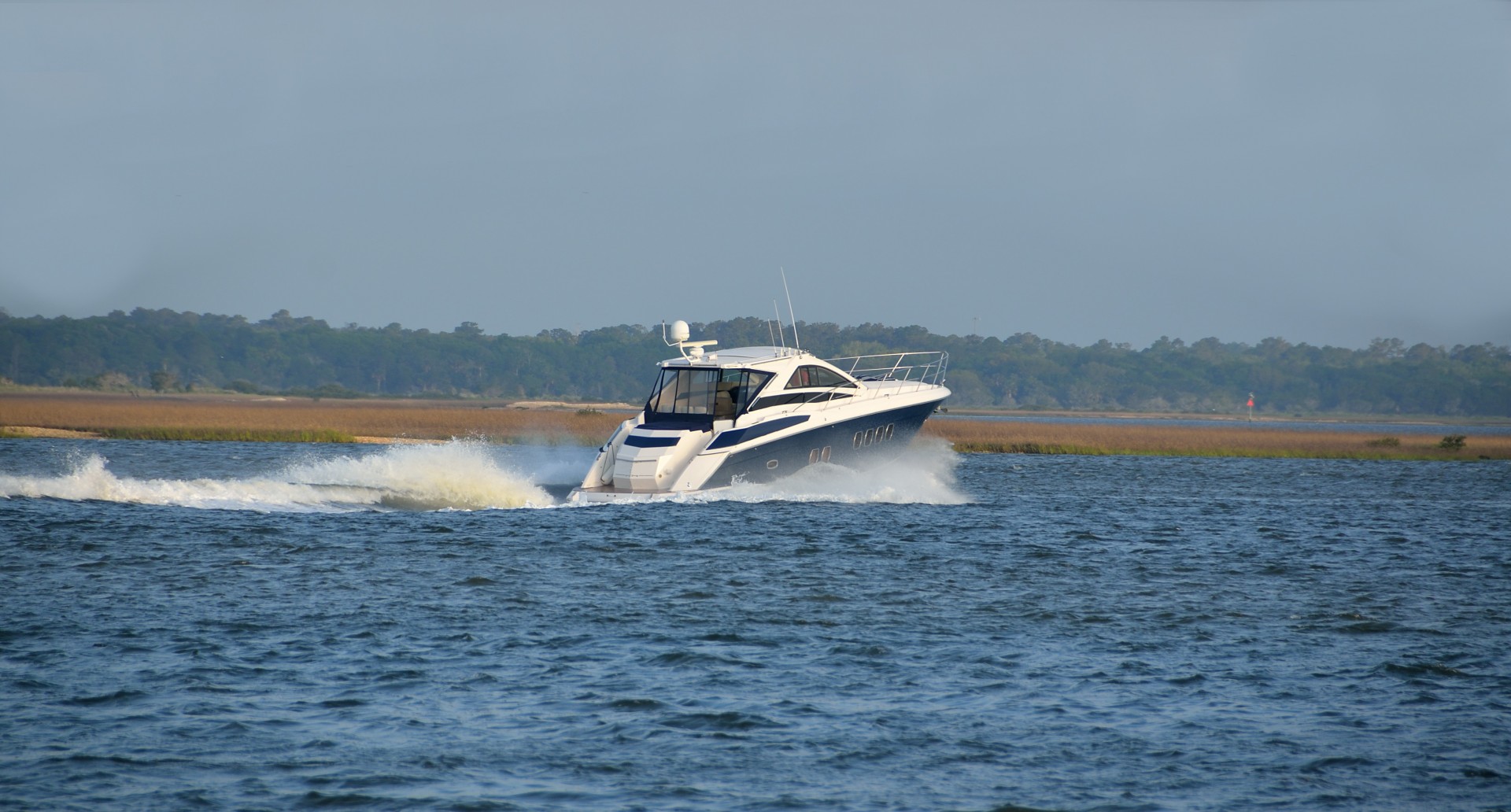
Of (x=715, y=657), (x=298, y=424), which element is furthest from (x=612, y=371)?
(x=715, y=657)

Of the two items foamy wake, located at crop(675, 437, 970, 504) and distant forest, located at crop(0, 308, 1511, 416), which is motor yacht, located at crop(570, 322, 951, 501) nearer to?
foamy wake, located at crop(675, 437, 970, 504)

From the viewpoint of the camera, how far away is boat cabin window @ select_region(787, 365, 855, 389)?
79.8 ft

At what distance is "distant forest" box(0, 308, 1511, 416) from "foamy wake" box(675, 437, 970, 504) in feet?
434

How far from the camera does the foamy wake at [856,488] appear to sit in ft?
77.7

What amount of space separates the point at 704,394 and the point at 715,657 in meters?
11.9

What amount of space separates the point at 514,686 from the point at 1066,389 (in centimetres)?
17027

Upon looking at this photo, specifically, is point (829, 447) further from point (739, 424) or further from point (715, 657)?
point (715, 657)

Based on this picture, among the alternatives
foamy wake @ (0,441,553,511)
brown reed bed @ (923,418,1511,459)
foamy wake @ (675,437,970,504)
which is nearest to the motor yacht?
foamy wake @ (675,437,970,504)

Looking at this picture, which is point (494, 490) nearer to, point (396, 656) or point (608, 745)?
point (396, 656)

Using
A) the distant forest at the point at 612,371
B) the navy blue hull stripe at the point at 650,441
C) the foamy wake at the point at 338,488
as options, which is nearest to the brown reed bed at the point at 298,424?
the foamy wake at the point at 338,488

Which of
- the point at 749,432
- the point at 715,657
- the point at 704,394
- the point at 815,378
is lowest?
the point at 715,657

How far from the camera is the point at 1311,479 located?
3906 centimetres

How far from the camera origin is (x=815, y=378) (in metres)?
25.0

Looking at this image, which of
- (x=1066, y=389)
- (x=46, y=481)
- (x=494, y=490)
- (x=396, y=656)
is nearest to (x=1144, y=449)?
(x=494, y=490)
